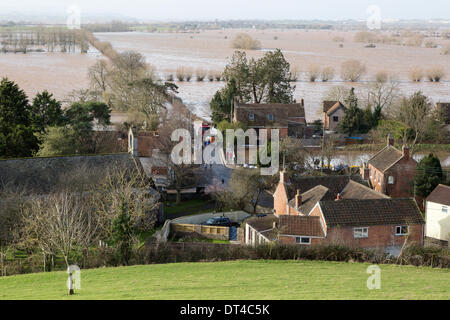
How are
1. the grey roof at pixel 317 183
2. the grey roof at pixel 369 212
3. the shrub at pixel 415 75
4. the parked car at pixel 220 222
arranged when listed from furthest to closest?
the shrub at pixel 415 75, the grey roof at pixel 317 183, the parked car at pixel 220 222, the grey roof at pixel 369 212

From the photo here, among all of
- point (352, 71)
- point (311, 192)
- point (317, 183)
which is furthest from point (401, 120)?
point (352, 71)

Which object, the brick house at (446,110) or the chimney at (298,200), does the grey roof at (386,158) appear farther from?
the brick house at (446,110)

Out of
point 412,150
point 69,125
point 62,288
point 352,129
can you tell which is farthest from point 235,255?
point 352,129

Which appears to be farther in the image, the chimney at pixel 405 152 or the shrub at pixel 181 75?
the shrub at pixel 181 75

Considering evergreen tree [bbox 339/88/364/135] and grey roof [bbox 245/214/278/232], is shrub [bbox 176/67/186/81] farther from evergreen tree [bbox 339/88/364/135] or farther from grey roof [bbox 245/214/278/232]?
grey roof [bbox 245/214/278/232]

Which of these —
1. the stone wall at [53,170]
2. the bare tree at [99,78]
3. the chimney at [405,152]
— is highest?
the bare tree at [99,78]

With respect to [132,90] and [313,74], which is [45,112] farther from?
[313,74]

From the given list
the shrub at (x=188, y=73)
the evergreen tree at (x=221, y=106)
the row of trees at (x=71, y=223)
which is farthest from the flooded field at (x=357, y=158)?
the shrub at (x=188, y=73)
